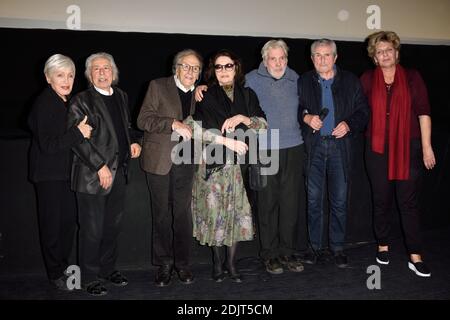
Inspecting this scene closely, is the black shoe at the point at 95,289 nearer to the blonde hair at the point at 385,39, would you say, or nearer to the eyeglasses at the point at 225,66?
the eyeglasses at the point at 225,66

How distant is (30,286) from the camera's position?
2.36 metres

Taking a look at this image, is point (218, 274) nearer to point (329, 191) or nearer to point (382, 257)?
point (329, 191)

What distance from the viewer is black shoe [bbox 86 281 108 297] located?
7.20 ft

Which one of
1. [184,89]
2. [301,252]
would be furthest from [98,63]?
[301,252]

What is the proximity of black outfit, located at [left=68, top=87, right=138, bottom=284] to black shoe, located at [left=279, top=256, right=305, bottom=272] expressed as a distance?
0.98 meters

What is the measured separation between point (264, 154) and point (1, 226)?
1533 mm

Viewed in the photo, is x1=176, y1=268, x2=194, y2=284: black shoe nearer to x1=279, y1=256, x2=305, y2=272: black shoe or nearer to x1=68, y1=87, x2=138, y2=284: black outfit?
x1=68, y1=87, x2=138, y2=284: black outfit

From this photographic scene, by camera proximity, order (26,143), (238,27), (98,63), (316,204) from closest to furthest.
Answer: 1. (98,63)
2. (26,143)
3. (316,204)
4. (238,27)

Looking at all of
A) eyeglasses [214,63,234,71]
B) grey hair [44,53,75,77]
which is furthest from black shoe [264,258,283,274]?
grey hair [44,53,75,77]

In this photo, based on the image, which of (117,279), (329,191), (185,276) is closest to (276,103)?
(329,191)

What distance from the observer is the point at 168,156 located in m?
2.21

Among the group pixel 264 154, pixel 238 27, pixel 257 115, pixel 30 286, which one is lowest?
pixel 30 286

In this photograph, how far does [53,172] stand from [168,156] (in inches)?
22.6

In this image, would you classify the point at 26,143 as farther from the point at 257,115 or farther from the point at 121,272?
the point at 257,115
